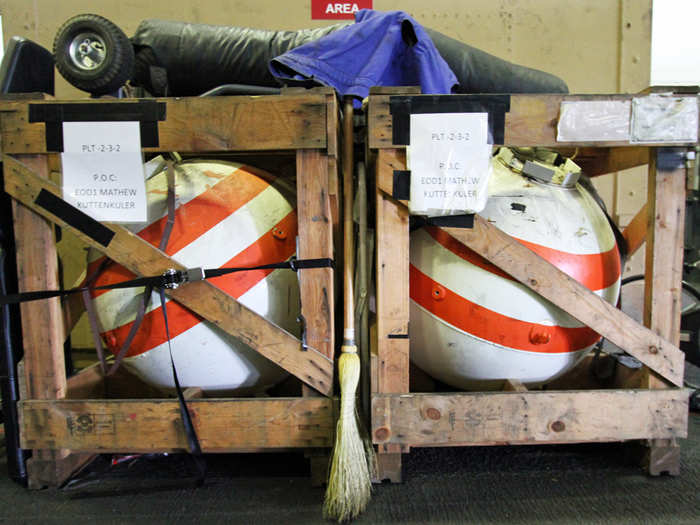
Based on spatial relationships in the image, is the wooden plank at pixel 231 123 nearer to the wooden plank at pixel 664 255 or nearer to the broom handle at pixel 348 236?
the broom handle at pixel 348 236

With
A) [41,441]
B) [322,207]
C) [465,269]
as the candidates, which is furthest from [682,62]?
[41,441]

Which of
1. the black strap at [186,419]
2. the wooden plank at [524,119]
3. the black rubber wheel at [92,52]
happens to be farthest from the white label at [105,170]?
the wooden plank at [524,119]

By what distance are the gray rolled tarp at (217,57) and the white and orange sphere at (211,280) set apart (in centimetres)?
54

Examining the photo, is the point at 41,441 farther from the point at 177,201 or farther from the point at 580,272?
the point at 580,272

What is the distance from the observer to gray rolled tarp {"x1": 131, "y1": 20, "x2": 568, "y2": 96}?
186 centimetres

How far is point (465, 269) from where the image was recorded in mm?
1498

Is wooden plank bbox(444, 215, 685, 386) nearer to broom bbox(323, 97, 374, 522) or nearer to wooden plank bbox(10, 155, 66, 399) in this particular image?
broom bbox(323, 97, 374, 522)

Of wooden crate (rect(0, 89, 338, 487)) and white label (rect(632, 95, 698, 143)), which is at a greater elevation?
white label (rect(632, 95, 698, 143))

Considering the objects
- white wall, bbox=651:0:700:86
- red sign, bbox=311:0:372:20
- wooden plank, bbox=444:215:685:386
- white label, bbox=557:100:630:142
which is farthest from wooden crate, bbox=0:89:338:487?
white wall, bbox=651:0:700:86

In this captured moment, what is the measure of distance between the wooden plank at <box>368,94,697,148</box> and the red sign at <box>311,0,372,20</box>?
1661 millimetres

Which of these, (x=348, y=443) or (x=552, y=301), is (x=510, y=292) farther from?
(x=348, y=443)

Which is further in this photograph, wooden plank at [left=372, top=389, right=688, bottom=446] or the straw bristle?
wooden plank at [left=372, top=389, right=688, bottom=446]

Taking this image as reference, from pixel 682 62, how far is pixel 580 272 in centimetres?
236

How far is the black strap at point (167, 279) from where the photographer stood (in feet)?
4.64
